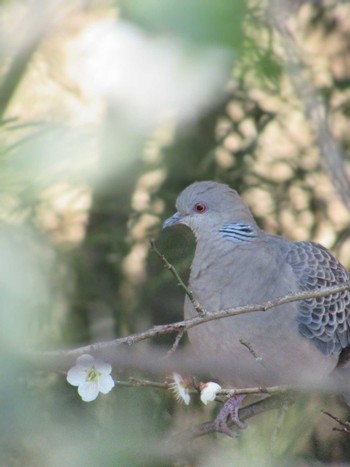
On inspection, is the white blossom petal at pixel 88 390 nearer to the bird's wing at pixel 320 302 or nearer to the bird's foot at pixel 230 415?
the bird's foot at pixel 230 415

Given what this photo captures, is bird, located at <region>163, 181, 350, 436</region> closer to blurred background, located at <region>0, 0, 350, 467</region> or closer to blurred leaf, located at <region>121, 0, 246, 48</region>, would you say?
blurred background, located at <region>0, 0, 350, 467</region>

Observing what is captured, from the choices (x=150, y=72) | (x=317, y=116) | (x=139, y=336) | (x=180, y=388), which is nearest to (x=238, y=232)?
(x=180, y=388)

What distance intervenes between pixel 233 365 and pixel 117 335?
83cm

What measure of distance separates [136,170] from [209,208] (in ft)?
5.77

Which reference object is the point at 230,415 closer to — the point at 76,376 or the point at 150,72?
the point at 76,376

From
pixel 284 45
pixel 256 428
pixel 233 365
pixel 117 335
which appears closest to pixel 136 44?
pixel 284 45

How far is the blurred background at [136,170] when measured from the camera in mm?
735

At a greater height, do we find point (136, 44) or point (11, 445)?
point (136, 44)

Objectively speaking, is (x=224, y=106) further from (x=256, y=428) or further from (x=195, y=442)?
(x=195, y=442)

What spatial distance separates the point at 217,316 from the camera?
151 cm

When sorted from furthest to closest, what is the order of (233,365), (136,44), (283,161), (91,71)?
(283,161) < (233,365) < (91,71) < (136,44)

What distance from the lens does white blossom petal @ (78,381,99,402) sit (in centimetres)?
169

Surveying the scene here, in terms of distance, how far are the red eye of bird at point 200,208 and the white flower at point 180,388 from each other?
112cm

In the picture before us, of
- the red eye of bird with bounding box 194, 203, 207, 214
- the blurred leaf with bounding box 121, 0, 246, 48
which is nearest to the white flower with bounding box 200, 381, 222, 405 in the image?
the blurred leaf with bounding box 121, 0, 246, 48
